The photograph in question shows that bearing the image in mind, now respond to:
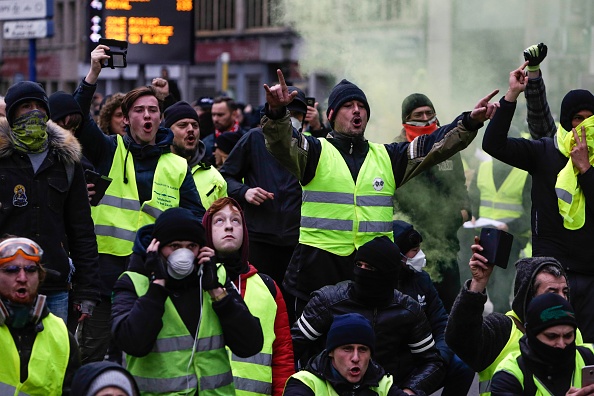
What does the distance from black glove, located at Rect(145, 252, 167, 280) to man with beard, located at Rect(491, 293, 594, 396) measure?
4.80 feet

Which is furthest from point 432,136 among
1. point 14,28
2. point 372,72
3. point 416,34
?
point 14,28

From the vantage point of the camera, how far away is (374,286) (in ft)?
22.3

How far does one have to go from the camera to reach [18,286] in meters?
5.86

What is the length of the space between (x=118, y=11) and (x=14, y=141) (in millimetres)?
6554


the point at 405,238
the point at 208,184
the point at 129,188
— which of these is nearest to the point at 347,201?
the point at 405,238

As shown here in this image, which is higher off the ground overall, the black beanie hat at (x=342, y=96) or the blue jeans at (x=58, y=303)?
the black beanie hat at (x=342, y=96)

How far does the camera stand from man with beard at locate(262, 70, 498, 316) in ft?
24.9

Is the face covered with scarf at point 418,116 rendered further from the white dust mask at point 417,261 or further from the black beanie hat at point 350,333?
the black beanie hat at point 350,333

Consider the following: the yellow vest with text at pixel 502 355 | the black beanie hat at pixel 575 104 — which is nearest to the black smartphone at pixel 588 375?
the yellow vest with text at pixel 502 355

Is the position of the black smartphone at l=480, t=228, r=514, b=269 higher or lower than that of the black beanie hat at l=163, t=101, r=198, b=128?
lower

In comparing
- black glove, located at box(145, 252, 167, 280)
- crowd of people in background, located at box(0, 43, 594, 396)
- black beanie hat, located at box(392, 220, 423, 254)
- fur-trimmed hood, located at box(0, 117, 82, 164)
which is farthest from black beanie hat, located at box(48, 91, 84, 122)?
black glove, located at box(145, 252, 167, 280)

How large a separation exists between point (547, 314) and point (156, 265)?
162 cm

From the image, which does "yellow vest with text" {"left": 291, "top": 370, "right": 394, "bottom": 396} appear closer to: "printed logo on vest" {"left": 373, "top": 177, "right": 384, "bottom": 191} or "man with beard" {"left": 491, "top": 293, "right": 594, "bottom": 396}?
"man with beard" {"left": 491, "top": 293, "right": 594, "bottom": 396}

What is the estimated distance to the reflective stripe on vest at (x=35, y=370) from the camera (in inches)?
226
